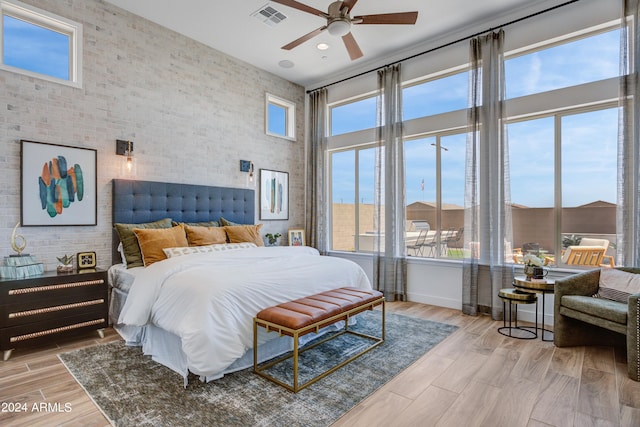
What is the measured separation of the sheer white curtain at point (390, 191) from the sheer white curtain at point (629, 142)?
8.24 feet

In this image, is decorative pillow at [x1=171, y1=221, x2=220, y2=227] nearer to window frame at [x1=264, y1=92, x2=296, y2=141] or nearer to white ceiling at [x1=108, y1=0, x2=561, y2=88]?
window frame at [x1=264, y1=92, x2=296, y2=141]

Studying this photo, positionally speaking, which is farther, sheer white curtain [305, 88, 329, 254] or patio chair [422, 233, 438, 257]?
sheer white curtain [305, 88, 329, 254]

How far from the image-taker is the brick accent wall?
3.46 metres

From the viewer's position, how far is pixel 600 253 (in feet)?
12.7

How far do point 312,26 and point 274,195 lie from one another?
2.76 meters

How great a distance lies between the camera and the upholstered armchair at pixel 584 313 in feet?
9.68

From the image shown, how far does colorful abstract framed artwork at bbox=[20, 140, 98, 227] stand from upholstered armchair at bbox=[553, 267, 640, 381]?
5.04 m

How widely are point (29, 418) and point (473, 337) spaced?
149 inches

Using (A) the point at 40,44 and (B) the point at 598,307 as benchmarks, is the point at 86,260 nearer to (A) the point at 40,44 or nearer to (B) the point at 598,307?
(A) the point at 40,44

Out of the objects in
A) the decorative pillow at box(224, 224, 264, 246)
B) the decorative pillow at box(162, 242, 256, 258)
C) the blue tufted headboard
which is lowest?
the decorative pillow at box(162, 242, 256, 258)

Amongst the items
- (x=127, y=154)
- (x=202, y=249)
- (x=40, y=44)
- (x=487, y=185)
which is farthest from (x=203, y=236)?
(x=487, y=185)

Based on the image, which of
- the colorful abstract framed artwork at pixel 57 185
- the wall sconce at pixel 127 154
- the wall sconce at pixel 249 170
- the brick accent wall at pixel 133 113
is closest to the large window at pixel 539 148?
the wall sconce at pixel 249 170

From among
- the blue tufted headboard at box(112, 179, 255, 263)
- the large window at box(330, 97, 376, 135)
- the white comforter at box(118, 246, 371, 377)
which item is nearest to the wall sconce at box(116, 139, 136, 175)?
the blue tufted headboard at box(112, 179, 255, 263)

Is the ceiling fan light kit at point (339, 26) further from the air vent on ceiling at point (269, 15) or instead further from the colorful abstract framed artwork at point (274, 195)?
the colorful abstract framed artwork at point (274, 195)
